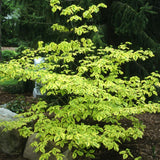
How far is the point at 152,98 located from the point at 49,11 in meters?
3.94

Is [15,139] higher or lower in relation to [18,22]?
lower

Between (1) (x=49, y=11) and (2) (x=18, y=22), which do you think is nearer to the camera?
(1) (x=49, y=11)

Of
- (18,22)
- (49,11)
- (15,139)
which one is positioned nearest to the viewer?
(15,139)

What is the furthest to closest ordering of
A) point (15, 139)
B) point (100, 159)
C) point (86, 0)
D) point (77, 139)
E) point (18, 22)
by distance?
point (18, 22)
point (86, 0)
point (15, 139)
point (100, 159)
point (77, 139)

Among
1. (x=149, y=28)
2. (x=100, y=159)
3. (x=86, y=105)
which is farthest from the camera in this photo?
(x=149, y=28)

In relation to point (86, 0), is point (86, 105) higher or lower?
lower

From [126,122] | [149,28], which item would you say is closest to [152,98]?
[126,122]

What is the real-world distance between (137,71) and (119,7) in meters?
1.83

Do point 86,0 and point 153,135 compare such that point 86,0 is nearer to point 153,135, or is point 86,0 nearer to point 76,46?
point 76,46

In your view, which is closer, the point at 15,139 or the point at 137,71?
the point at 15,139

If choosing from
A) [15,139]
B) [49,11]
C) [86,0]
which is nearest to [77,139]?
[15,139]

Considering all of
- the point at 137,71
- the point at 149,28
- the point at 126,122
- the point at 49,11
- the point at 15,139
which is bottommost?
the point at 126,122

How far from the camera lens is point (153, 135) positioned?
4.65 metres

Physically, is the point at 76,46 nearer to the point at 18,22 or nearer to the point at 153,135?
the point at 153,135
